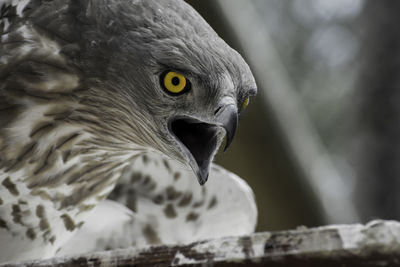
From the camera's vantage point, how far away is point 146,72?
2.69ft

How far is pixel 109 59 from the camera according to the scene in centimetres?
84

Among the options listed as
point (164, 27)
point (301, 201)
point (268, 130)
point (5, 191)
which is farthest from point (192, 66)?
point (301, 201)

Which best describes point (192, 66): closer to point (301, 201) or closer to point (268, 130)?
point (268, 130)

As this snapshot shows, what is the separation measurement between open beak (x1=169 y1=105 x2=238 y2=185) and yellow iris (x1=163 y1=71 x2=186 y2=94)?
0.04 meters

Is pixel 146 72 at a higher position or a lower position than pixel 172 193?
higher

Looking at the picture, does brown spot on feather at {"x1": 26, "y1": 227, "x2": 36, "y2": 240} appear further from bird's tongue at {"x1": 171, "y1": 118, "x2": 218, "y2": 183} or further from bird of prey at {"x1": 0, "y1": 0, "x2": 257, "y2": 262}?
bird's tongue at {"x1": 171, "y1": 118, "x2": 218, "y2": 183}

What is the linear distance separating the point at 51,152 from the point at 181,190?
46 cm

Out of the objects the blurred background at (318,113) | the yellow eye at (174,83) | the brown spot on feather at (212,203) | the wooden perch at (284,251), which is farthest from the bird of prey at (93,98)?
the blurred background at (318,113)

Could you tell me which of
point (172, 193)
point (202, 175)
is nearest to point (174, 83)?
point (202, 175)

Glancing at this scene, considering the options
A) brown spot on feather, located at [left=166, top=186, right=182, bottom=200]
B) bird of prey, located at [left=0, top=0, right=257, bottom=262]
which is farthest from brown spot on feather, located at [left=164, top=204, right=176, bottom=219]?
bird of prey, located at [left=0, top=0, right=257, bottom=262]

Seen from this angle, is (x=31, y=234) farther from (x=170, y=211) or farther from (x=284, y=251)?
(x=284, y=251)

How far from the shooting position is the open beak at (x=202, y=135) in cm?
78

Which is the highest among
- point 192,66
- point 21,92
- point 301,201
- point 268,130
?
point 192,66

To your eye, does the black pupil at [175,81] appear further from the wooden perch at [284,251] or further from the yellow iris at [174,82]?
the wooden perch at [284,251]
